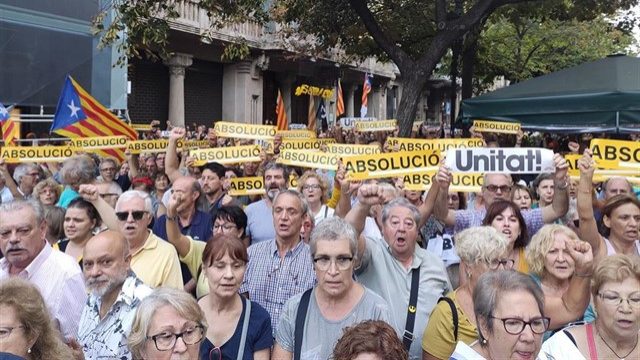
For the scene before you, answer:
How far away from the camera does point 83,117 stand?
35.5 feet

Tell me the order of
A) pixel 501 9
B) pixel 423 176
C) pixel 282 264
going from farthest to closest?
pixel 501 9 < pixel 423 176 < pixel 282 264

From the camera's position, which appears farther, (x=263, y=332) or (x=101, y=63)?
(x=101, y=63)

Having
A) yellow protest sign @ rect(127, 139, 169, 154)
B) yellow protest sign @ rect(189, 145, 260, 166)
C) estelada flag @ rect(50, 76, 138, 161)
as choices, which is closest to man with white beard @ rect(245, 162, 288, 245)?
yellow protest sign @ rect(189, 145, 260, 166)

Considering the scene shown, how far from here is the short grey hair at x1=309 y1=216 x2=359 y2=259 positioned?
3.87m

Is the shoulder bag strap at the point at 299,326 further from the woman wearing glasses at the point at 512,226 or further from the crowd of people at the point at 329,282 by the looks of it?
the woman wearing glasses at the point at 512,226

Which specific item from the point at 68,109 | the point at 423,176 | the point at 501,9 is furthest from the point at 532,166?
the point at 501,9

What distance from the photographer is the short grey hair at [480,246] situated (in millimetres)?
4059

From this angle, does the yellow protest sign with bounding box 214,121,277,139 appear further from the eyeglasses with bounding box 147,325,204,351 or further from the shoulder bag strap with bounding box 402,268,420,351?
the eyeglasses with bounding box 147,325,204,351

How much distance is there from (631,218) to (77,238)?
3.67m

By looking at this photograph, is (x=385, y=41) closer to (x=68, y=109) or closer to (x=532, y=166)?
(x=68, y=109)

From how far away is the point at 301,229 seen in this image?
16.3 ft

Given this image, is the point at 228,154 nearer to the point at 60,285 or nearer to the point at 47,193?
the point at 47,193

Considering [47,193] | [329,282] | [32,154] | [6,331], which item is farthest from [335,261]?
[32,154]

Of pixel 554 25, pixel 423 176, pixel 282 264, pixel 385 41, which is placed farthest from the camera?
pixel 554 25
